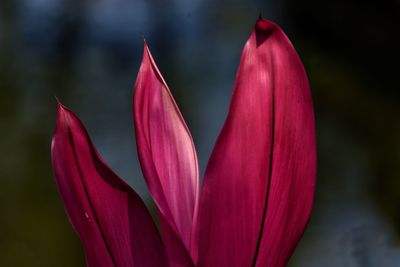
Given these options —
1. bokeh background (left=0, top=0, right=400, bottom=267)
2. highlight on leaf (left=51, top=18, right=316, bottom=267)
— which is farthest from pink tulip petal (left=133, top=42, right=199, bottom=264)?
bokeh background (left=0, top=0, right=400, bottom=267)

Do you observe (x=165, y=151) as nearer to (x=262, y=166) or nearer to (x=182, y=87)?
(x=262, y=166)

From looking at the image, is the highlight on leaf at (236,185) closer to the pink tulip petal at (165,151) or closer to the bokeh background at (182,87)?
the pink tulip petal at (165,151)

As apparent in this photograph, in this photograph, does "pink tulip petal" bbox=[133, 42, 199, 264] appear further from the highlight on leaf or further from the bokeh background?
the bokeh background

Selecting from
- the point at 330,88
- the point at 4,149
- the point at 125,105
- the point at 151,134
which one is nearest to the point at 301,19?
→ the point at 330,88

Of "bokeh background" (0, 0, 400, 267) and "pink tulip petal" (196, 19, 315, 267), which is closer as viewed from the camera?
"pink tulip petal" (196, 19, 315, 267)

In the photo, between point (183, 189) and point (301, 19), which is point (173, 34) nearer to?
point (301, 19)

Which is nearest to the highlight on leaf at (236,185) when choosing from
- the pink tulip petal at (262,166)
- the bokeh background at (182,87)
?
the pink tulip petal at (262,166)
